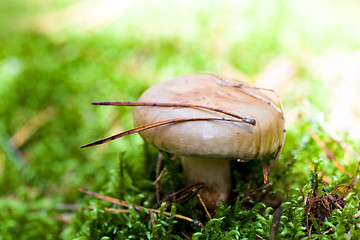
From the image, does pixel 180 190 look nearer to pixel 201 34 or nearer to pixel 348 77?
pixel 348 77

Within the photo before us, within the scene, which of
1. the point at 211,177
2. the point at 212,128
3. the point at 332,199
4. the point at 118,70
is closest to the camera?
the point at 212,128

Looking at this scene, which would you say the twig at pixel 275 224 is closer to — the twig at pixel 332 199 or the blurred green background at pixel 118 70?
the twig at pixel 332 199

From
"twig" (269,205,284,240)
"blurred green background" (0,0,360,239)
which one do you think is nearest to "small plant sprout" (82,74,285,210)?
"twig" (269,205,284,240)

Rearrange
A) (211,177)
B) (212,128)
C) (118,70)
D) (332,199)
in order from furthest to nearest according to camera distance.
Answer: (118,70) < (211,177) < (332,199) < (212,128)

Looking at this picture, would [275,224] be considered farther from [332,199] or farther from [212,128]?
[212,128]

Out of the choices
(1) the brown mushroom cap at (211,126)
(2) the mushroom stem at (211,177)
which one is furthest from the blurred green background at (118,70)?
(1) the brown mushroom cap at (211,126)

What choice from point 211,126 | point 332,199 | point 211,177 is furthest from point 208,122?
point 332,199

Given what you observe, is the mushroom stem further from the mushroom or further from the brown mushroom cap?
the brown mushroom cap

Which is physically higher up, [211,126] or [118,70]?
[211,126]

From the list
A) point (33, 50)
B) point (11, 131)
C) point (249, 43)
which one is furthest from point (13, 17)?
point (249, 43)
